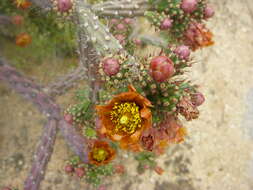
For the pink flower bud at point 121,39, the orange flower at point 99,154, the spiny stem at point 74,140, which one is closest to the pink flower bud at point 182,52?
the pink flower bud at point 121,39

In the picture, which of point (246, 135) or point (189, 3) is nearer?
point (189, 3)

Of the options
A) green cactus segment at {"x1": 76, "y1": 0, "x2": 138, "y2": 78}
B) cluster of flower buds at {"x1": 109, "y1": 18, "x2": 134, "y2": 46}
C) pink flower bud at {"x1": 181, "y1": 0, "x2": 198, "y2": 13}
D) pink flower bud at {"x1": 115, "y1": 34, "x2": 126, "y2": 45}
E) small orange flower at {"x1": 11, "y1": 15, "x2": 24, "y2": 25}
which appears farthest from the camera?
small orange flower at {"x1": 11, "y1": 15, "x2": 24, "y2": 25}

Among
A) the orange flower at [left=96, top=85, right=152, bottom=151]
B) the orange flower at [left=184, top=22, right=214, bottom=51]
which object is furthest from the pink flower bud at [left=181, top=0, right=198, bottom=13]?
the orange flower at [left=96, top=85, right=152, bottom=151]

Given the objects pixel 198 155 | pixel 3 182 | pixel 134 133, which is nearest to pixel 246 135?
pixel 198 155

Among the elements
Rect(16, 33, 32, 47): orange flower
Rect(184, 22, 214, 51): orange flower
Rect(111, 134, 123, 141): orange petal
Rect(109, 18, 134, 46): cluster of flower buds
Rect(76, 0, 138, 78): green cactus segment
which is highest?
Rect(76, 0, 138, 78): green cactus segment

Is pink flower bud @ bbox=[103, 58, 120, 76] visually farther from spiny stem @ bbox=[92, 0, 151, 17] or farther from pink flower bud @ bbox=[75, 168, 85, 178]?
pink flower bud @ bbox=[75, 168, 85, 178]

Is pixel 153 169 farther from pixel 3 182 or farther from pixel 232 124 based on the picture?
pixel 3 182
